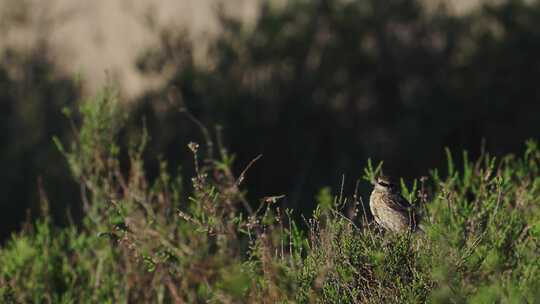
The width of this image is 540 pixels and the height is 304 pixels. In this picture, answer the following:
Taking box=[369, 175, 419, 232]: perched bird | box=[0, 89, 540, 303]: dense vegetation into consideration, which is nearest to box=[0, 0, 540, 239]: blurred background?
box=[0, 89, 540, 303]: dense vegetation

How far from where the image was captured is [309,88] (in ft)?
47.3

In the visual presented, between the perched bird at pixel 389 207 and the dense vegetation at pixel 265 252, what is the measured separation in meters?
0.12

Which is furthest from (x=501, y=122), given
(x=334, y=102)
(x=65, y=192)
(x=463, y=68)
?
(x=65, y=192)

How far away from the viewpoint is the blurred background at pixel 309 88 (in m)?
13.3

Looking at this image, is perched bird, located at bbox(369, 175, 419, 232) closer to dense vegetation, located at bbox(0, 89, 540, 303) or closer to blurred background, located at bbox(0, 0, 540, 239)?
dense vegetation, located at bbox(0, 89, 540, 303)

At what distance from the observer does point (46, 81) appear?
14.8 meters

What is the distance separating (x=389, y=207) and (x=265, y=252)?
6.52 ft

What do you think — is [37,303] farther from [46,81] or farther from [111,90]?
[46,81]

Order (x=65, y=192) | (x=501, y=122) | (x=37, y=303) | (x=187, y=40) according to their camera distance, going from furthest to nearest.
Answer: (x=187, y=40) < (x=501, y=122) < (x=65, y=192) < (x=37, y=303)

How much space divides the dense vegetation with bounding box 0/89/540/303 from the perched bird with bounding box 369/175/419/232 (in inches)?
4.6

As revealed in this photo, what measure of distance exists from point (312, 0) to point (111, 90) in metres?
8.13

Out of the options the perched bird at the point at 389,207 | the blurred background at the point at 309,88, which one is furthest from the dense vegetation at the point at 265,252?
the blurred background at the point at 309,88

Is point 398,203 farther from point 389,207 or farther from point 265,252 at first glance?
point 265,252

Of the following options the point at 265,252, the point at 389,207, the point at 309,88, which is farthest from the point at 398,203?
the point at 309,88
